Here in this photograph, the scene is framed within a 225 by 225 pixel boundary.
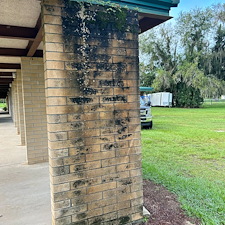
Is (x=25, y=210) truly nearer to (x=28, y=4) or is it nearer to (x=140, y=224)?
(x=140, y=224)

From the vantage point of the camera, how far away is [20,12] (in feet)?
7.73

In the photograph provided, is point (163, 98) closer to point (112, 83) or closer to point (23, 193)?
point (23, 193)

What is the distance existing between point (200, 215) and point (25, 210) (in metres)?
2.19

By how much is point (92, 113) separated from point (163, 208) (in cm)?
162

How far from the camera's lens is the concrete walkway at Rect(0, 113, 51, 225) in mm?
2463

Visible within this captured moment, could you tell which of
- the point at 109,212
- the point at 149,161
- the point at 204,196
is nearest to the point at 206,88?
the point at 149,161

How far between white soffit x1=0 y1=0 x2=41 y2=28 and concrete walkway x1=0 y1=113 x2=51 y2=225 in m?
2.39

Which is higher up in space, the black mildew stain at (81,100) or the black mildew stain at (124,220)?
the black mildew stain at (81,100)

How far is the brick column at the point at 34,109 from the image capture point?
14.4ft

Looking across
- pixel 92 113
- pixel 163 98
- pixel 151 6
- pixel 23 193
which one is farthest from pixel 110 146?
pixel 163 98

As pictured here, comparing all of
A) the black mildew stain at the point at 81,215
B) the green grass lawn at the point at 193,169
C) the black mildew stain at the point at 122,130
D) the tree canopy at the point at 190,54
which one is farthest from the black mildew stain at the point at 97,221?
the tree canopy at the point at 190,54

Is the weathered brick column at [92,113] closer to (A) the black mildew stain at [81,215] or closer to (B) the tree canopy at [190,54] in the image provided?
(A) the black mildew stain at [81,215]

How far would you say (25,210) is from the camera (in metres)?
2.63

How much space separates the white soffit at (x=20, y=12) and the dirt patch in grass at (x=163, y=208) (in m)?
2.71
